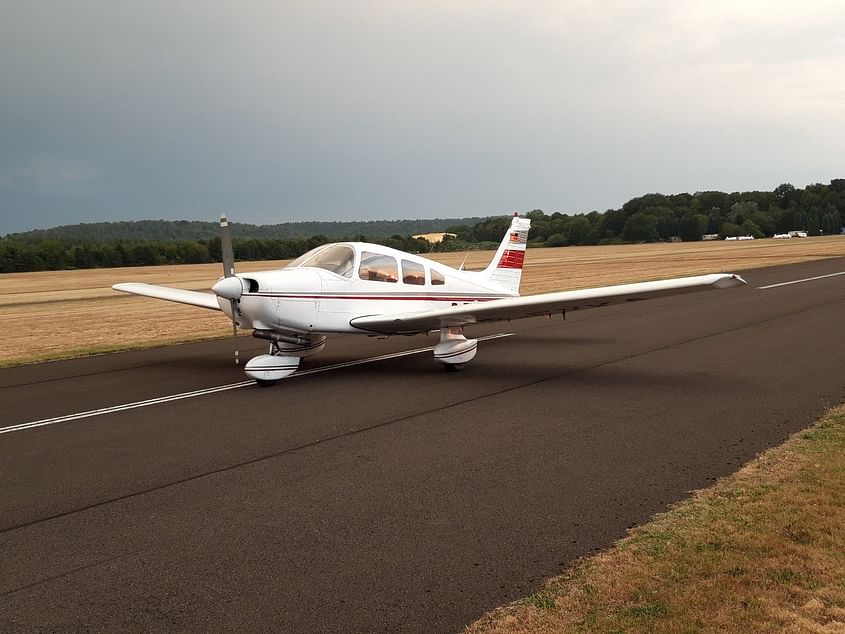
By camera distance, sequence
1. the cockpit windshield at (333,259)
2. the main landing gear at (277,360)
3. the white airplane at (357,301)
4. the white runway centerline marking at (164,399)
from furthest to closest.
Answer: the cockpit windshield at (333,259), the main landing gear at (277,360), the white airplane at (357,301), the white runway centerline marking at (164,399)

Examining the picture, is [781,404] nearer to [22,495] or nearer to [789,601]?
[789,601]

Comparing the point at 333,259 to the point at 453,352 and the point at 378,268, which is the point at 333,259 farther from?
the point at 453,352

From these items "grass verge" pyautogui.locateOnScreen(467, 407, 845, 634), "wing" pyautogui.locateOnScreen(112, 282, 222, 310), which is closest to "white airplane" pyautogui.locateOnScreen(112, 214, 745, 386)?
"wing" pyautogui.locateOnScreen(112, 282, 222, 310)

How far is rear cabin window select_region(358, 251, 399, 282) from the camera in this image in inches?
462

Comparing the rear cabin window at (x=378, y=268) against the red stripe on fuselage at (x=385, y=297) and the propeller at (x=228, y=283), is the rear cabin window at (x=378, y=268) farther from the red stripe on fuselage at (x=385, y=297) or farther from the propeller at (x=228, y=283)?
the propeller at (x=228, y=283)

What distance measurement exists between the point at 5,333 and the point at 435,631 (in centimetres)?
2136

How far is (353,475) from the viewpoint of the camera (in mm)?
6344

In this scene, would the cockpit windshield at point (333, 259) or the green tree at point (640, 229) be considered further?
the green tree at point (640, 229)

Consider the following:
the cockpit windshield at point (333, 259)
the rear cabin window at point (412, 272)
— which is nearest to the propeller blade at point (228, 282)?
the cockpit windshield at point (333, 259)

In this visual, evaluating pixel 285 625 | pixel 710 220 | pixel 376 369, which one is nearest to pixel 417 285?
pixel 376 369

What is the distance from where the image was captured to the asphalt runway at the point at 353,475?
4141mm

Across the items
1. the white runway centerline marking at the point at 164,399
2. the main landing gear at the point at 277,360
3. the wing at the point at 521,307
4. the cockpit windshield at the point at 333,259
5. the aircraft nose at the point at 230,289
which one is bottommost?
the white runway centerline marking at the point at 164,399

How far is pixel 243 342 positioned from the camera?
649 inches

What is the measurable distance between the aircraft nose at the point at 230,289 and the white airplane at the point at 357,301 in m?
0.02
